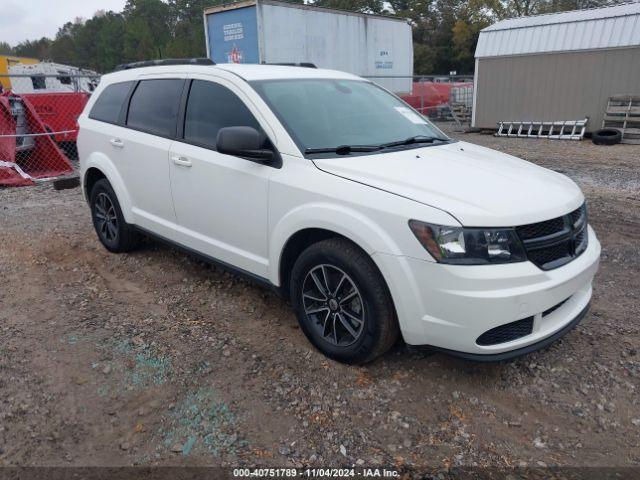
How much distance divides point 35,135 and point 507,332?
9.55 m

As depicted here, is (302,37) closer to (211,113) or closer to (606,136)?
(606,136)

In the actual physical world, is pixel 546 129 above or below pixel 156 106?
below

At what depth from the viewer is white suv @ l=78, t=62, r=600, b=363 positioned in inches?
104

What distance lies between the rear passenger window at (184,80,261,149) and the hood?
0.80 metres

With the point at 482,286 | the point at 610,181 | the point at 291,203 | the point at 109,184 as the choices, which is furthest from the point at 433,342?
the point at 610,181

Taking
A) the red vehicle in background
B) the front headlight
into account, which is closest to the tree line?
the front headlight

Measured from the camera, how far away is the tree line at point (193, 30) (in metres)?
43.6

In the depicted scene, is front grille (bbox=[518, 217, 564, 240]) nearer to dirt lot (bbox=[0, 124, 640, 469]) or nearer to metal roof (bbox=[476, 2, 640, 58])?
dirt lot (bbox=[0, 124, 640, 469])

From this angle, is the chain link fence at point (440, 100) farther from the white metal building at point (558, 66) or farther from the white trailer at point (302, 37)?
the white metal building at point (558, 66)

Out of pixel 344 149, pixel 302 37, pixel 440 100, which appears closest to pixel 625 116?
pixel 440 100

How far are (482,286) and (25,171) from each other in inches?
399

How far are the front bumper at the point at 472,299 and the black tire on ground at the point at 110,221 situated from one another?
321 centimetres

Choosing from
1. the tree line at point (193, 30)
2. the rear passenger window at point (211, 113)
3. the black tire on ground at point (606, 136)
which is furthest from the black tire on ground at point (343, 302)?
the black tire on ground at point (606, 136)

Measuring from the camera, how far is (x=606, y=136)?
1305cm
